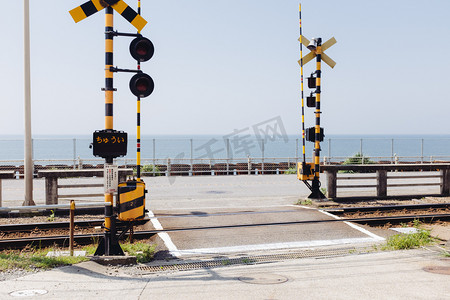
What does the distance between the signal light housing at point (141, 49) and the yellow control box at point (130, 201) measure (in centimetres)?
221

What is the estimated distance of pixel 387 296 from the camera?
221 inches

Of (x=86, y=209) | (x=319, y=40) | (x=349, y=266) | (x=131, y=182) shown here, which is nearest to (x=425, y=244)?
(x=349, y=266)

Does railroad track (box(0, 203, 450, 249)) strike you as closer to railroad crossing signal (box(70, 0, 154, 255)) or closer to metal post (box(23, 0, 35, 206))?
railroad crossing signal (box(70, 0, 154, 255))

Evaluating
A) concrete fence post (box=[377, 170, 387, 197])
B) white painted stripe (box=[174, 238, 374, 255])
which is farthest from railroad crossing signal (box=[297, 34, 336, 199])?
white painted stripe (box=[174, 238, 374, 255])

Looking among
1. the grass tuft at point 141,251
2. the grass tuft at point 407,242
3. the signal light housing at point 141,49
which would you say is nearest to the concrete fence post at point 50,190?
the grass tuft at point 141,251

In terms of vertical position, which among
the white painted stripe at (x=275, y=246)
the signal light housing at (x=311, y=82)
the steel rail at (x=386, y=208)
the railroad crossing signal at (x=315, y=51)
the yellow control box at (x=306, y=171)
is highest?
the railroad crossing signal at (x=315, y=51)

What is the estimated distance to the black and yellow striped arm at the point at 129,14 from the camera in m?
7.81

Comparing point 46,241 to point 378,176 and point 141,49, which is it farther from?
point 378,176

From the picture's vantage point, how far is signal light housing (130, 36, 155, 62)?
793 cm

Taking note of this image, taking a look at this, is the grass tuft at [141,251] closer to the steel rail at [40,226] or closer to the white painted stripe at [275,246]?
the white painted stripe at [275,246]

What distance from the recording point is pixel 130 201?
7910 millimetres

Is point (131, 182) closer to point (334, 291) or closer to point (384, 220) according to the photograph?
point (334, 291)

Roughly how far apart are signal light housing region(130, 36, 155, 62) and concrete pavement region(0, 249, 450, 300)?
359 cm

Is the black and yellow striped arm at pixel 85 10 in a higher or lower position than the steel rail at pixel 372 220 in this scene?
higher
